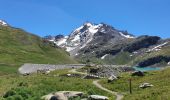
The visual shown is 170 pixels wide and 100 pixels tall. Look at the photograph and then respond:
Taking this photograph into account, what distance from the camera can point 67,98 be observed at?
5797 centimetres

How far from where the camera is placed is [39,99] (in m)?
59.7

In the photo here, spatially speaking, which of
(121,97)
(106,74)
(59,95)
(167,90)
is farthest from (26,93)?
(106,74)

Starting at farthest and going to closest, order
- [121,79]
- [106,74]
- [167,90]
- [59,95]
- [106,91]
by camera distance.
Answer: [106,74]
[121,79]
[106,91]
[167,90]
[59,95]

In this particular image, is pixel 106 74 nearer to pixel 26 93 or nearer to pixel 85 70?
pixel 85 70

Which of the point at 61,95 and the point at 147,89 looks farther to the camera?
the point at 147,89

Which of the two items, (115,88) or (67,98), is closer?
(67,98)

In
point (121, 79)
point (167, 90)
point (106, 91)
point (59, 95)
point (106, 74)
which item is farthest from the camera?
point (106, 74)

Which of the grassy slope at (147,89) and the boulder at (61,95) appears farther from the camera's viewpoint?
A: the grassy slope at (147,89)

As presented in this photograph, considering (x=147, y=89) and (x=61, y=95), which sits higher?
(x=147, y=89)

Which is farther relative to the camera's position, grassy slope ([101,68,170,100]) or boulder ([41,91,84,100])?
grassy slope ([101,68,170,100])

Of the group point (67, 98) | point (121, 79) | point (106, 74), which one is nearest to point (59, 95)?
point (67, 98)

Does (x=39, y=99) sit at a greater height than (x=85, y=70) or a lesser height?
lesser

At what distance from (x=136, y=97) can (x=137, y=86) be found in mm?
Result: 17858

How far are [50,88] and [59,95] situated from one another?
19.8 m
